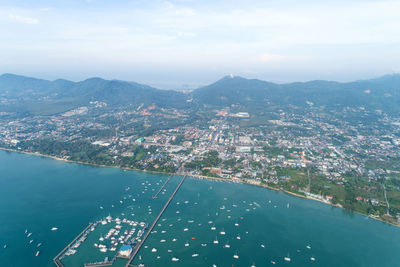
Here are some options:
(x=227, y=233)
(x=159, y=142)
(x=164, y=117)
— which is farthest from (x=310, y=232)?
(x=164, y=117)

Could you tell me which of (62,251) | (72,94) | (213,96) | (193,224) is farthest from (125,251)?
(72,94)

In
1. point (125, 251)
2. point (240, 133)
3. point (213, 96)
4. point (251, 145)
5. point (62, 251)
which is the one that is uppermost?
point (213, 96)

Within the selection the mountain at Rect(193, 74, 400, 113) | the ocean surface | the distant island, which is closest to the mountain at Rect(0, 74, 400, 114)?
the mountain at Rect(193, 74, 400, 113)

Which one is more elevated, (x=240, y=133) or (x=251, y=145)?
(x=240, y=133)

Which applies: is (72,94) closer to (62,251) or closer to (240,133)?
(240,133)

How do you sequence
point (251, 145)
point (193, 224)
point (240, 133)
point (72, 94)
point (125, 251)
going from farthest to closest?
point (72, 94) < point (240, 133) < point (251, 145) < point (193, 224) < point (125, 251)
